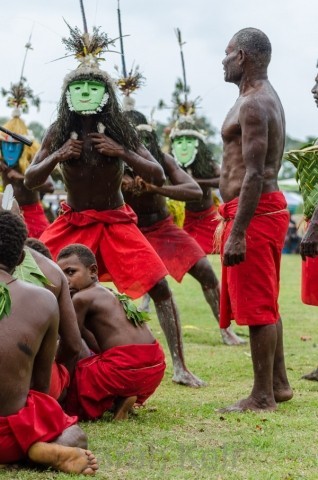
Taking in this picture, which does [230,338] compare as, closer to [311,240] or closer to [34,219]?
[34,219]

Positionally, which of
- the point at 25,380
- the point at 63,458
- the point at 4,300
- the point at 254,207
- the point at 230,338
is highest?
the point at 254,207

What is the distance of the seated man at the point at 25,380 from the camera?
3891 mm

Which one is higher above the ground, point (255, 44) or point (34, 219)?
point (255, 44)

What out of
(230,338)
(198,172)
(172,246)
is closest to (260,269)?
(172,246)

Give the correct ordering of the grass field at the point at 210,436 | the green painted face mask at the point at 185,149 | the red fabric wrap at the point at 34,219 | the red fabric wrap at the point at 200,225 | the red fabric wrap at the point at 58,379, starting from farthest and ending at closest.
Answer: the green painted face mask at the point at 185,149, the red fabric wrap at the point at 200,225, the red fabric wrap at the point at 34,219, the red fabric wrap at the point at 58,379, the grass field at the point at 210,436

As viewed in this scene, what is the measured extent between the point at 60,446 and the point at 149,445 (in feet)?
2.12

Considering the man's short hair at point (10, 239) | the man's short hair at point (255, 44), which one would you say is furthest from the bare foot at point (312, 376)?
the man's short hair at point (10, 239)

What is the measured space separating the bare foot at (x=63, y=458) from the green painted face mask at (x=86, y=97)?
107 inches

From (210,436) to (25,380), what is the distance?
1.17 m

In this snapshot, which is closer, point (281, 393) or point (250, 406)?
point (250, 406)

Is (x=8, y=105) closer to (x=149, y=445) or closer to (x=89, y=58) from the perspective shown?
(x=89, y=58)

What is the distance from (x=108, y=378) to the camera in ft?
16.5

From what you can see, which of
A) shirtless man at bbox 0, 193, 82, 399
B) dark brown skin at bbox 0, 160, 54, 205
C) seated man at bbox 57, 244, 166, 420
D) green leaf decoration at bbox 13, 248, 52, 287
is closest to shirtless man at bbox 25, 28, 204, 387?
seated man at bbox 57, 244, 166, 420

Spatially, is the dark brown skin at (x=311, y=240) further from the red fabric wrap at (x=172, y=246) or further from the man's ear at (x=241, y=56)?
the red fabric wrap at (x=172, y=246)
